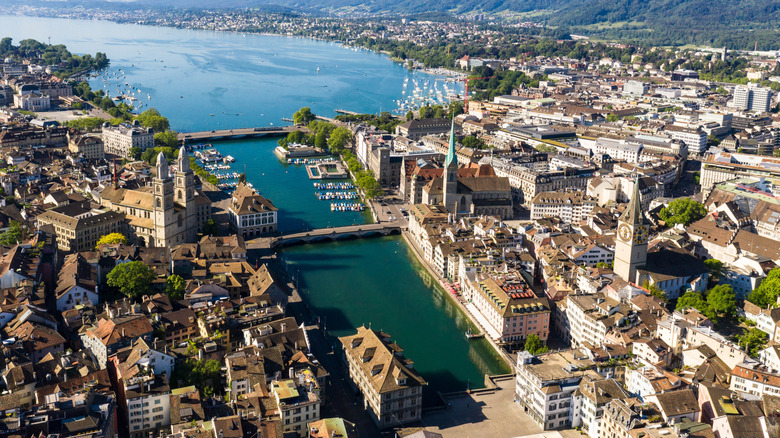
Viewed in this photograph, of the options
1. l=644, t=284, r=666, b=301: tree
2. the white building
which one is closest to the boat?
l=644, t=284, r=666, b=301: tree

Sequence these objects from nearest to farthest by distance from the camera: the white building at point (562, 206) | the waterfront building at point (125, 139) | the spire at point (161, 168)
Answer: the spire at point (161, 168) → the white building at point (562, 206) → the waterfront building at point (125, 139)

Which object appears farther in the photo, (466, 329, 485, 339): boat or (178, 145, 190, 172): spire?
(178, 145, 190, 172): spire

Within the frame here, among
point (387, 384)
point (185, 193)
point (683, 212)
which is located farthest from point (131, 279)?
point (683, 212)

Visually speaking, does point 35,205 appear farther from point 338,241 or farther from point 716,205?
point 716,205

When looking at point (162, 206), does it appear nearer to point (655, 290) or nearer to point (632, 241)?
point (632, 241)

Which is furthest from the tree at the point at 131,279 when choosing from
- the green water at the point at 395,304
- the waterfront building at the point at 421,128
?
the waterfront building at the point at 421,128

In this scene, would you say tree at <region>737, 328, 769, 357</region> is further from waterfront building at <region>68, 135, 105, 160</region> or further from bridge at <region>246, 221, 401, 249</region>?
waterfront building at <region>68, 135, 105, 160</region>

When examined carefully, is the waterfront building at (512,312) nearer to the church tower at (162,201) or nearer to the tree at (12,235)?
the church tower at (162,201)
